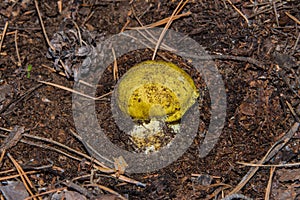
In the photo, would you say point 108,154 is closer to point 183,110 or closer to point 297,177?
point 183,110

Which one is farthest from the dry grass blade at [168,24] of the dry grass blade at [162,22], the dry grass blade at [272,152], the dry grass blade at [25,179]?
the dry grass blade at [25,179]

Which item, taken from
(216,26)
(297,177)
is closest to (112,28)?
(216,26)

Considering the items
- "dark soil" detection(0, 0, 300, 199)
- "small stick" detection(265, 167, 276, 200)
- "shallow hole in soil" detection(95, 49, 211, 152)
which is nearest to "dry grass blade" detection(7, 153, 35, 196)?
"dark soil" detection(0, 0, 300, 199)

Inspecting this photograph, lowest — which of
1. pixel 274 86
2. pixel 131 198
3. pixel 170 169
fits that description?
pixel 131 198

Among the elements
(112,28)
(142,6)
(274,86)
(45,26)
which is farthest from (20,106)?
(274,86)

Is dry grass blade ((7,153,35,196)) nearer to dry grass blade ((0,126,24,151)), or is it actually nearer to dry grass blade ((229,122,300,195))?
dry grass blade ((0,126,24,151))

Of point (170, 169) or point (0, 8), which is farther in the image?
point (0, 8)

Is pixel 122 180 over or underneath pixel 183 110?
underneath

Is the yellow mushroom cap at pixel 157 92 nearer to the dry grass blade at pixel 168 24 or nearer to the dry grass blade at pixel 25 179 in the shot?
the dry grass blade at pixel 168 24

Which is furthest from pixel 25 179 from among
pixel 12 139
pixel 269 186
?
pixel 269 186
